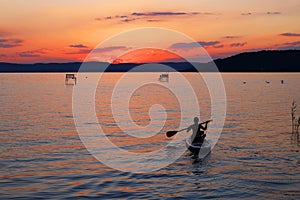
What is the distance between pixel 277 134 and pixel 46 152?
21896 mm

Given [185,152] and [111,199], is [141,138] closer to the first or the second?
[185,152]

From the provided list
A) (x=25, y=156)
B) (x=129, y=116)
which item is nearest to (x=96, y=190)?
(x=25, y=156)

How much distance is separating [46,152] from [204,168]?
39.1ft

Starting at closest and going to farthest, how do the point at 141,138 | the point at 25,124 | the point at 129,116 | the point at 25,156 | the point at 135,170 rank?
the point at 135,170 → the point at 25,156 → the point at 141,138 → the point at 25,124 → the point at 129,116

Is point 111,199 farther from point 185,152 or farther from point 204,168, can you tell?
point 185,152

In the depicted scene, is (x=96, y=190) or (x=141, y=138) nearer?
(x=96, y=190)

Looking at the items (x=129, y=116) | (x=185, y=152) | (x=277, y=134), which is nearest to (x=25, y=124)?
(x=129, y=116)

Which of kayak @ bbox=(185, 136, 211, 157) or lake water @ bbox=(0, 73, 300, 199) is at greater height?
kayak @ bbox=(185, 136, 211, 157)

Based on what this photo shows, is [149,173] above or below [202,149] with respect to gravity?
below

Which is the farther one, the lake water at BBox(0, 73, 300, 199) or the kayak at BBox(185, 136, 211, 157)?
the kayak at BBox(185, 136, 211, 157)

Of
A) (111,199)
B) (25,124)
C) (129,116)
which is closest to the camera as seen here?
(111,199)

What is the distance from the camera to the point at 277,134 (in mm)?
35344

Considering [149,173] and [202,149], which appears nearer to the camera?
[149,173]

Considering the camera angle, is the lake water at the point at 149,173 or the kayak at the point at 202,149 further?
the kayak at the point at 202,149
